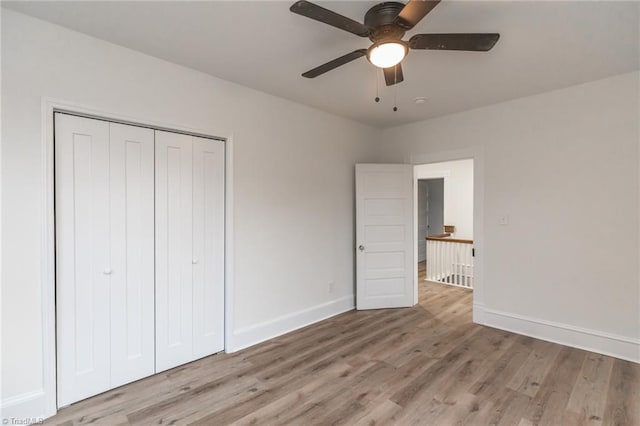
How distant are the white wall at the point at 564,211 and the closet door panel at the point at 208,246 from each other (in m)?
3.08

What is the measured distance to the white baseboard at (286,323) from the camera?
10.6 ft

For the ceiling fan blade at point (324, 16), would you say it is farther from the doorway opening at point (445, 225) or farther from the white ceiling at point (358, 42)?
the doorway opening at point (445, 225)

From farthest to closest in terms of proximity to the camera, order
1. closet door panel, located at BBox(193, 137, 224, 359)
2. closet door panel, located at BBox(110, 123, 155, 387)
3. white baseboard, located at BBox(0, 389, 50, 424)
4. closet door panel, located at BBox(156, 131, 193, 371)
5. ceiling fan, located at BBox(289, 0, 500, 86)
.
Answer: closet door panel, located at BBox(193, 137, 224, 359)
closet door panel, located at BBox(156, 131, 193, 371)
closet door panel, located at BBox(110, 123, 155, 387)
white baseboard, located at BBox(0, 389, 50, 424)
ceiling fan, located at BBox(289, 0, 500, 86)

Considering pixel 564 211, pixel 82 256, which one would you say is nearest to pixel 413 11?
pixel 82 256

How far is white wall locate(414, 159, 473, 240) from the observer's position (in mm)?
7285

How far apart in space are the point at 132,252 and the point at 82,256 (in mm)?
332

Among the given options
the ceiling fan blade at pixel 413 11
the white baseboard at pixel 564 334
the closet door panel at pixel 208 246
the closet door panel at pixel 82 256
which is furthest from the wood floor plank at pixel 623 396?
the closet door panel at pixel 82 256

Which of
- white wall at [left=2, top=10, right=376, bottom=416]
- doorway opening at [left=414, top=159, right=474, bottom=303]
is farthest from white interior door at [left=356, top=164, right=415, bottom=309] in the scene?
doorway opening at [left=414, top=159, right=474, bottom=303]

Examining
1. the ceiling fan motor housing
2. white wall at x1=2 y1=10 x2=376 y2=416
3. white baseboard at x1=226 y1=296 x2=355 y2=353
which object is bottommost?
white baseboard at x1=226 y1=296 x2=355 y2=353

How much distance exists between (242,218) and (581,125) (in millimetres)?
Answer: 3612

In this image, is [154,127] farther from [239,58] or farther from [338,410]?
[338,410]

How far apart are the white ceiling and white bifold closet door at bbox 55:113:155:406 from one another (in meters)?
0.75

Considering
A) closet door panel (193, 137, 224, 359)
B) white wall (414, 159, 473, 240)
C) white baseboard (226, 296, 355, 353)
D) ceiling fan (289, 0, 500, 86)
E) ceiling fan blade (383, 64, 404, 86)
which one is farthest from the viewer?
white wall (414, 159, 473, 240)

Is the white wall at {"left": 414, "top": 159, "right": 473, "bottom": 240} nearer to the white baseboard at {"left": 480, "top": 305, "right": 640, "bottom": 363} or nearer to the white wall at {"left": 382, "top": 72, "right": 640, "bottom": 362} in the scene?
the white wall at {"left": 382, "top": 72, "right": 640, "bottom": 362}
